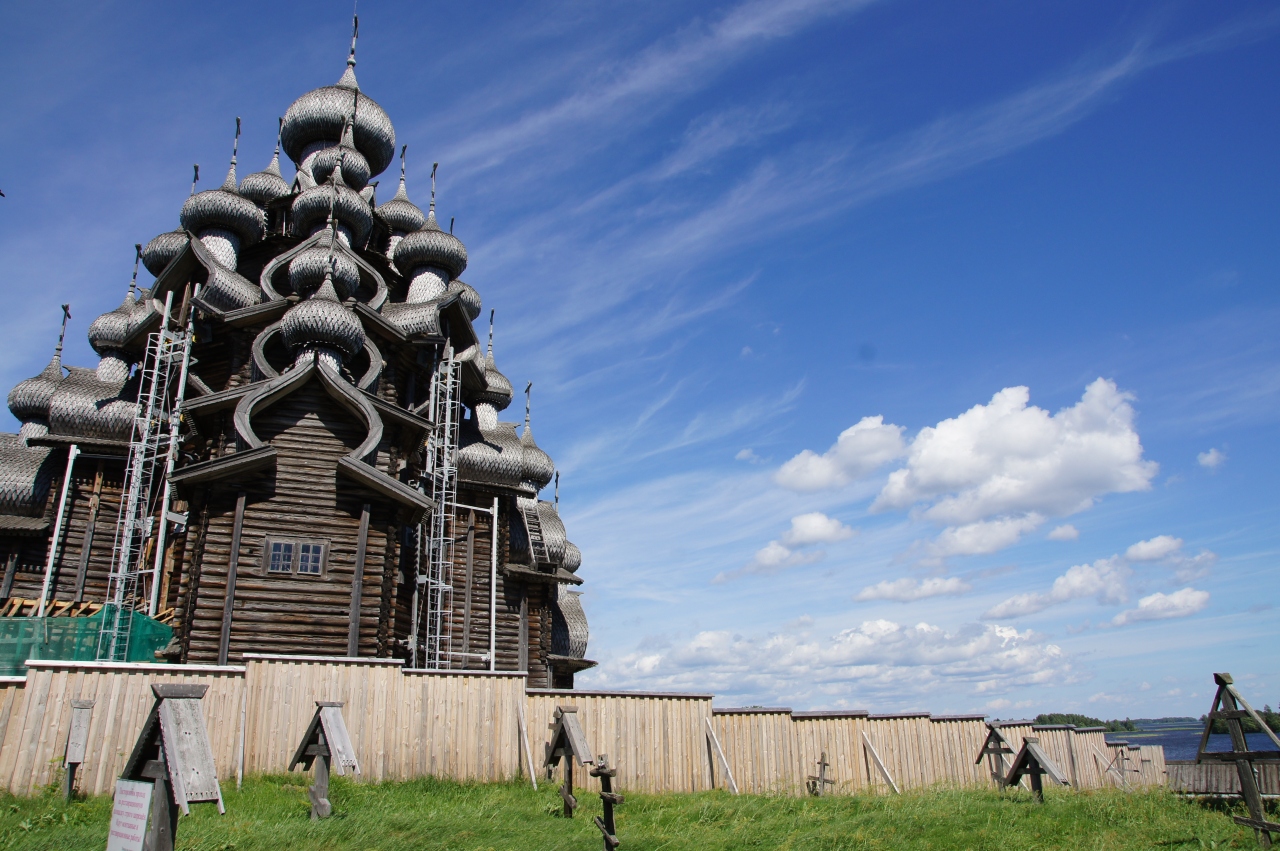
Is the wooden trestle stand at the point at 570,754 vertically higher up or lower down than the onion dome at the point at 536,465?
lower down

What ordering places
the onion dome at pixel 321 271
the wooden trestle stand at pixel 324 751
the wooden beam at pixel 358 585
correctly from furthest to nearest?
the onion dome at pixel 321 271, the wooden beam at pixel 358 585, the wooden trestle stand at pixel 324 751

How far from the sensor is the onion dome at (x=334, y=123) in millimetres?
29094

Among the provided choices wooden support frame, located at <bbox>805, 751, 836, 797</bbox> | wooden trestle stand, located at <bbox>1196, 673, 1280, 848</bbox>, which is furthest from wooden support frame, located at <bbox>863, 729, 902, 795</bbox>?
wooden trestle stand, located at <bbox>1196, 673, 1280, 848</bbox>

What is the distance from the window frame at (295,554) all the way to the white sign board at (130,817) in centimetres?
1100

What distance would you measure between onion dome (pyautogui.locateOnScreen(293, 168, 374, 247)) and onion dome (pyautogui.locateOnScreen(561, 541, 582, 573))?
37.6 feet

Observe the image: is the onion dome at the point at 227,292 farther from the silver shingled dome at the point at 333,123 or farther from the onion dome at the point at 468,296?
the silver shingled dome at the point at 333,123

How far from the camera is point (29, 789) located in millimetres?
9914

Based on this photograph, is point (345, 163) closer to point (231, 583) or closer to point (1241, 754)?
point (231, 583)

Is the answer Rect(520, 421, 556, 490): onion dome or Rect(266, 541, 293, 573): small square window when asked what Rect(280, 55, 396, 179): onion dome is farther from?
Rect(266, 541, 293, 573): small square window

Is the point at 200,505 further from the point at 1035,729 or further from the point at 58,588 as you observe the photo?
the point at 1035,729

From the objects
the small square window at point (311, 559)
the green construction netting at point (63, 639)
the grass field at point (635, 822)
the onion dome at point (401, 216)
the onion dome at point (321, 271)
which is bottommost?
the grass field at point (635, 822)

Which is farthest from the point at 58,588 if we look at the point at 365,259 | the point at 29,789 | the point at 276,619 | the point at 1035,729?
the point at 1035,729

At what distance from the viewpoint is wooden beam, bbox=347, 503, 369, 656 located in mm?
16125

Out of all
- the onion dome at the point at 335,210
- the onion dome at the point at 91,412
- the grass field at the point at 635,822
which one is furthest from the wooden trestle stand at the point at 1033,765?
the onion dome at the point at 91,412
